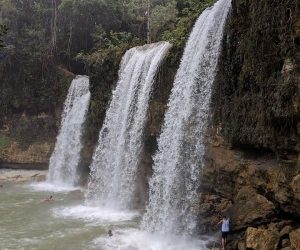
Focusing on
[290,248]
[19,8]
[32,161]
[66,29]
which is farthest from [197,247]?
[19,8]

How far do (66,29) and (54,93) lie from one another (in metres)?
4.91

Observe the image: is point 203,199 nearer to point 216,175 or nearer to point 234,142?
point 216,175

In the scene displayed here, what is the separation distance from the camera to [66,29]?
28594 millimetres

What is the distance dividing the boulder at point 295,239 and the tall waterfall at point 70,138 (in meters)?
14.7

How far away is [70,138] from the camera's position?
23.8m

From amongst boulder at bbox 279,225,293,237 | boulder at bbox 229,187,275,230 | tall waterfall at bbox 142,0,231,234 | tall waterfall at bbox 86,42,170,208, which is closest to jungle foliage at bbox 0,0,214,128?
tall waterfall at bbox 86,42,170,208

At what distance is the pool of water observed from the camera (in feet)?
40.5

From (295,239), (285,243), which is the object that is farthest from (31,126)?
(295,239)

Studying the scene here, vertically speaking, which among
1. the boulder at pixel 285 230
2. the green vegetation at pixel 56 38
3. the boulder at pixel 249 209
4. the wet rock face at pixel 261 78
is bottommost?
the boulder at pixel 285 230

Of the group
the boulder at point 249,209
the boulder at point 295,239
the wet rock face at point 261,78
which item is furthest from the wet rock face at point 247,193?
the wet rock face at point 261,78

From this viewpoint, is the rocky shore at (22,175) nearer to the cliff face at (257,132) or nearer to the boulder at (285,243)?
the cliff face at (257,132)

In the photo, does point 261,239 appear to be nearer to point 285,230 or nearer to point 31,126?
point 285,230

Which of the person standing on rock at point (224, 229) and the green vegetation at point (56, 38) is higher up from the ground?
the green vegetation at point (56, 38)

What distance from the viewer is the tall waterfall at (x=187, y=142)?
43.3 feet
